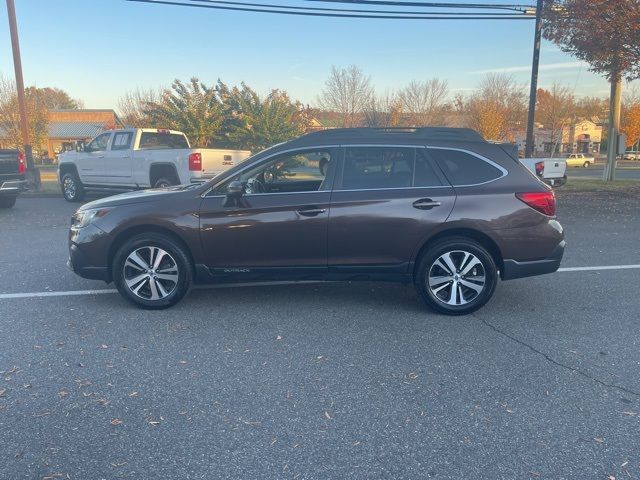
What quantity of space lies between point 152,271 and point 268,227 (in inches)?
50.2

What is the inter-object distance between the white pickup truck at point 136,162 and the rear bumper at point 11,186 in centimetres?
217

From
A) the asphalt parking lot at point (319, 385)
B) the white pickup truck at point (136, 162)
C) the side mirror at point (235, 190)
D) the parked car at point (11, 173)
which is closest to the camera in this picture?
the asphalt parking lot at point (319, 385)

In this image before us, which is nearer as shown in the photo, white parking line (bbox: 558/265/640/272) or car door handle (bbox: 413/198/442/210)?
car door handle (bbox: 413/198/442/210)

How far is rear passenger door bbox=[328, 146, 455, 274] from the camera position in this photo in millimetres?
4840

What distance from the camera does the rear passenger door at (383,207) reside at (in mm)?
4840

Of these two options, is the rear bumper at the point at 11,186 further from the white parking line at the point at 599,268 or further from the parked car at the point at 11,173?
the white parking line at the point at 599,268

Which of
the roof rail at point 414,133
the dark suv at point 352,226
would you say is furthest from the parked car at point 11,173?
the roof rail at point 414,133

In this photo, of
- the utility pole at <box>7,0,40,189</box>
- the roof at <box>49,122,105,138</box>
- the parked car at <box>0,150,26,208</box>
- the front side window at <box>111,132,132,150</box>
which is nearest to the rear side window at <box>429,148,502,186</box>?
the front side window at <box>111,132,132,150</box>

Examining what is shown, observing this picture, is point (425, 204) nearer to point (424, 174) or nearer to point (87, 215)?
point (424, 174)

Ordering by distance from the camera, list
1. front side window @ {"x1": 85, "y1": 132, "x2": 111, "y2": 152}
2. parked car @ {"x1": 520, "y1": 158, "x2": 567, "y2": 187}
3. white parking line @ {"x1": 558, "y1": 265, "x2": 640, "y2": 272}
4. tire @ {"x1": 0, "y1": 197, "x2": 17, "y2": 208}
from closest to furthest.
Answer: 1. white parking line @ {"x1": 558, "y1": 265, "x2": 640, "y2": 272}
2. tire @ {"x1": 0, "y1": 197, "x2": 17, "y2": 208}
3. front side window @ {"x1": 85, "y1": 132, "x2": 111, "y2": 152}
4. parked car @ {"x1": 520, "y1": 158, "x2": 567, "y2": 187}

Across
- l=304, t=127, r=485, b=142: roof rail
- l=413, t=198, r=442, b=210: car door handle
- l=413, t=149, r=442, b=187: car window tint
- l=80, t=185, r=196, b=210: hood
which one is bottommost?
l=413, t=198, r=442, b=210: car door handle

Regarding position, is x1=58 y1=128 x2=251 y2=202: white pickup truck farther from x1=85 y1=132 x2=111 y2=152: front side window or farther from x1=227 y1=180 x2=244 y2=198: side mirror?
x1=227 y1=180 x2=244 y2=198: side mirror

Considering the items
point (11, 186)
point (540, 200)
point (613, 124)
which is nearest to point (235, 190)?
point (540, 200)

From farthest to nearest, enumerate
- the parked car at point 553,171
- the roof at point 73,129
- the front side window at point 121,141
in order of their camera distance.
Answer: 1. the roof at point 73,129
2. the parked car at point 553,171
3. the front side window at point 121,141
